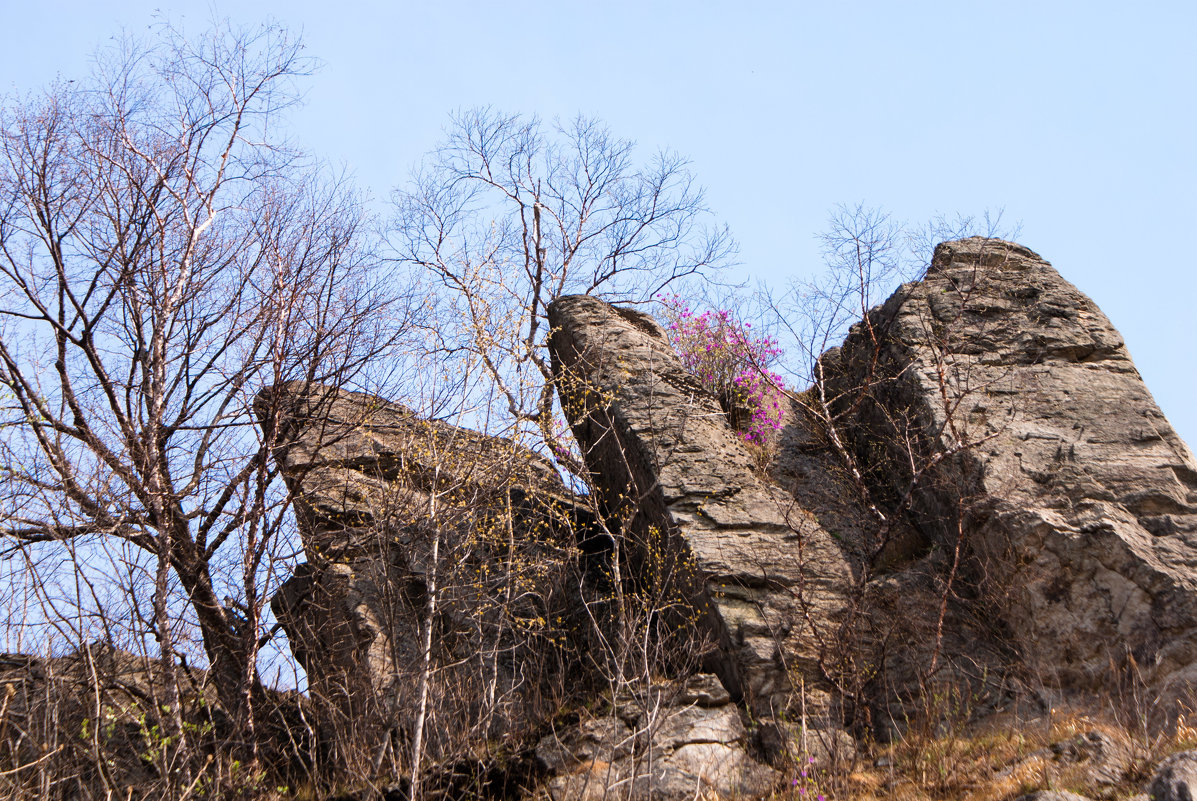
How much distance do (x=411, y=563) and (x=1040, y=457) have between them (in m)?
7.11

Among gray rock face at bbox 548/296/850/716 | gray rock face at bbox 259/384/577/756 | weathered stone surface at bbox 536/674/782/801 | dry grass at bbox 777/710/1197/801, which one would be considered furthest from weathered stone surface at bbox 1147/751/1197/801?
gray rock face at bbox 259/384/577/756

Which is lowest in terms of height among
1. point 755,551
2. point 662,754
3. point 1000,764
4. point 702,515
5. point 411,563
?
point 1000,764

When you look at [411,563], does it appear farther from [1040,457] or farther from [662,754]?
[1040,457]

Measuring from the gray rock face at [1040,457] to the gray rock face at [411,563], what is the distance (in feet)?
15.0

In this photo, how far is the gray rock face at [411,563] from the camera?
30.6 feet

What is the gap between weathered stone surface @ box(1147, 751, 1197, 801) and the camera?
608cm

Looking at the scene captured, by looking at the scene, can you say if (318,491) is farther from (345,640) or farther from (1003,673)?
(1003,673)

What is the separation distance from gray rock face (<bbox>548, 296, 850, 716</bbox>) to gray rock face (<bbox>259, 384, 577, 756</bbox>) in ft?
3.33

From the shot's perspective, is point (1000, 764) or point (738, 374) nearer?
point (1000, 764)

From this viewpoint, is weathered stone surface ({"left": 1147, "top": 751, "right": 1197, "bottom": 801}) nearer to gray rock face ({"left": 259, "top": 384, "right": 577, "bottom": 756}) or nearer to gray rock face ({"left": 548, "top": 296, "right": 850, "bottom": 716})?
gray rock face ({"left": 548, "top": 296, "right": 850, "bottom": 716})

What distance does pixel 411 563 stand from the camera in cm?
1011

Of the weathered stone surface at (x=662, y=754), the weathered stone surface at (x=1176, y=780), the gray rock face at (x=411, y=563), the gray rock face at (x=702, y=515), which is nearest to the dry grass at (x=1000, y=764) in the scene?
the weathered stone surface at (x=1176, y=780)

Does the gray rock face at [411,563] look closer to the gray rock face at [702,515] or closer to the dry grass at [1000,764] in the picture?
the gray rock face at [702,515]

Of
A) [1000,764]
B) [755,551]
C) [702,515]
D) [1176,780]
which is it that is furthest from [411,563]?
[1176,780]
